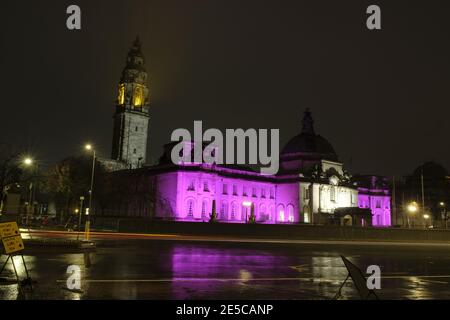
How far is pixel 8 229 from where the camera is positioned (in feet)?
39.5

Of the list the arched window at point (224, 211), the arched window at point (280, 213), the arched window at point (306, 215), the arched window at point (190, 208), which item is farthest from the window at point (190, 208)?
the arched window at point (306, 215)

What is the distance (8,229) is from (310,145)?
98160 mm

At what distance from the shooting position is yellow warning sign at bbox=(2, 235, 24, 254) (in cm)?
1177

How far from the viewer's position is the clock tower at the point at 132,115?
10450 centimetres

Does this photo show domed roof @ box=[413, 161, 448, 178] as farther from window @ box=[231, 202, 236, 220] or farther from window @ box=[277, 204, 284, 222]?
window @ box=[231, 202, 236, 220]

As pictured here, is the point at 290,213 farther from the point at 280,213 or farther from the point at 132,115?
the point at 132,115

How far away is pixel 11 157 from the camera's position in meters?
46.2

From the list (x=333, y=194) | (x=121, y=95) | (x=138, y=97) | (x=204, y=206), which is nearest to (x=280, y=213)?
(x=333, y=194)

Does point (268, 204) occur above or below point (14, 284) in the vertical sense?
above

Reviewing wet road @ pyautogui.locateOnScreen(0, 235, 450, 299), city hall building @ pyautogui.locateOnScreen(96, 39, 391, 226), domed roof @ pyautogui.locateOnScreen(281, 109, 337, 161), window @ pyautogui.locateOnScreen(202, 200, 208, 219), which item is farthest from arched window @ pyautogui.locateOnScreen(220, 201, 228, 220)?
wet road @ pyautogui.locateOnScreen(0, 235, 450, 299)

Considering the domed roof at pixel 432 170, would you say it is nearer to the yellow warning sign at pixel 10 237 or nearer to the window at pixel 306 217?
the window at pixel 306 217

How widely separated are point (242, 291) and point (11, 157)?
41762mm
